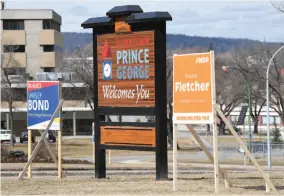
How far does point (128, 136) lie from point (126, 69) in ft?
5.59

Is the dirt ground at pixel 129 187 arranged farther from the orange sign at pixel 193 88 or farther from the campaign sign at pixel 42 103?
the campaign sign at pixel 42 103

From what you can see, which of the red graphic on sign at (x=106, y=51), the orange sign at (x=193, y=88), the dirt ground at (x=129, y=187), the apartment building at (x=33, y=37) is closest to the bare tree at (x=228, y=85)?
the apartment building at (x=33, y=37)

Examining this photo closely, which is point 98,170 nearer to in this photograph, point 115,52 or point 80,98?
point 115,52

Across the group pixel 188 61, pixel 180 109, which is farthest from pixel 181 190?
pixel 188 61

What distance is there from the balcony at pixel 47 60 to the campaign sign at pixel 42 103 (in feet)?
239

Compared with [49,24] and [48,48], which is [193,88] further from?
[49,24]

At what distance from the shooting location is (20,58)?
90.2m

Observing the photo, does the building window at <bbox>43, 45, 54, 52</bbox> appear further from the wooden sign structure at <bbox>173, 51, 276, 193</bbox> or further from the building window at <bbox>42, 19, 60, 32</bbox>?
the wooden sign structure at <bbox>173, 51, 276, 193</bbox>

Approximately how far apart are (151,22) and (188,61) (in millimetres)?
2808

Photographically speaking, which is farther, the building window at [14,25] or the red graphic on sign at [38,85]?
the building window at [14,25]

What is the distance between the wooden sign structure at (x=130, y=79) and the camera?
15.4 metres

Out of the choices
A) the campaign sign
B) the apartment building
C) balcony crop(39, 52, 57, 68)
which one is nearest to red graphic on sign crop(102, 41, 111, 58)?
the campaign sign

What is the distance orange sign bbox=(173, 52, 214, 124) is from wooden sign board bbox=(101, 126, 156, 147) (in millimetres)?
2338

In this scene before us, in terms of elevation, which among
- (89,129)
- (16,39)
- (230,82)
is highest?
(16,39)
